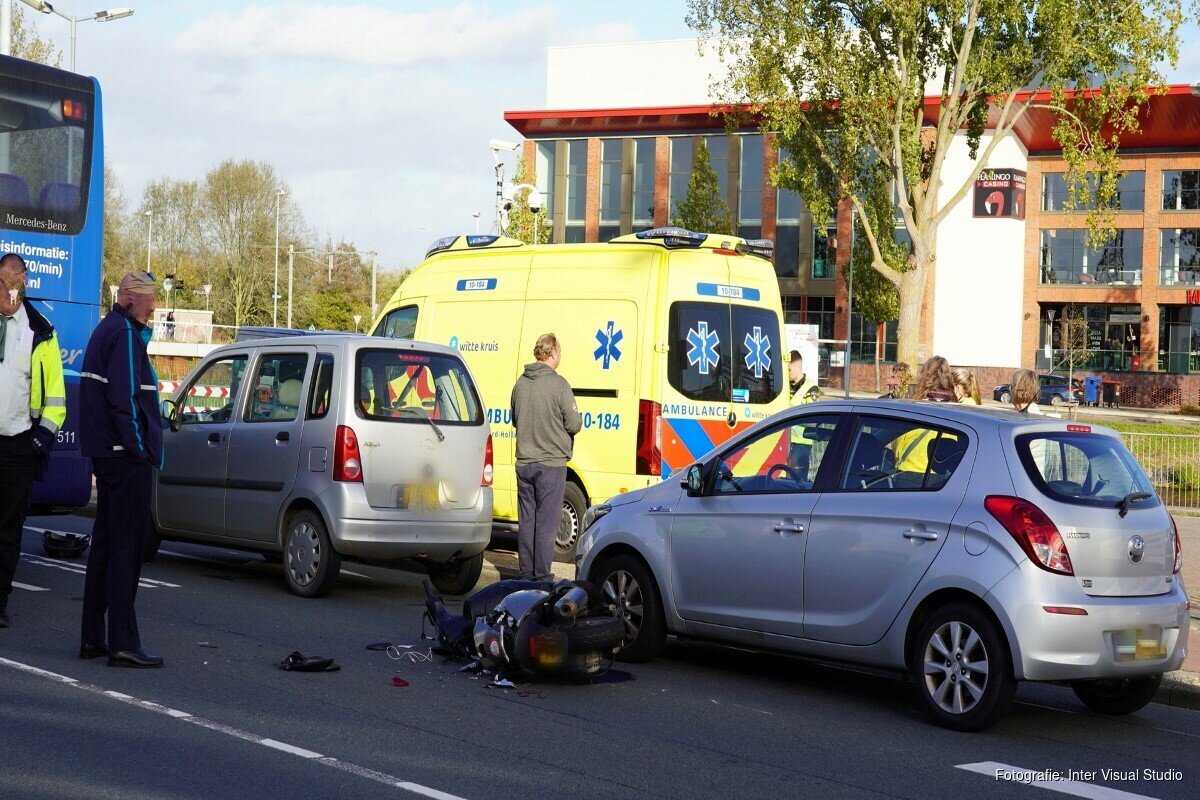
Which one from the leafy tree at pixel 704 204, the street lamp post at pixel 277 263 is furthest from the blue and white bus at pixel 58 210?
the street lamp post at pixel 277 263

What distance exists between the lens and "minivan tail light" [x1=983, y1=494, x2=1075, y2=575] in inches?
269

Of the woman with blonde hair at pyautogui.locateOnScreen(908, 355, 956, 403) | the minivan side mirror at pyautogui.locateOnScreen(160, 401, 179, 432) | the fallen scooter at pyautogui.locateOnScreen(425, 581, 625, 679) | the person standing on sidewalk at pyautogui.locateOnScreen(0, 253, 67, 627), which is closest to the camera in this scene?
the fallen scooter at pyautogui.locateOnScreen(425, 581, 625, 679)

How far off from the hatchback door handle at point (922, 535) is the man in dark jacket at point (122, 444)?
161 inches

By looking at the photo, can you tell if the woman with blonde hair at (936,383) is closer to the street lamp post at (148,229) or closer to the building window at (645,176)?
the building window at (645,176)

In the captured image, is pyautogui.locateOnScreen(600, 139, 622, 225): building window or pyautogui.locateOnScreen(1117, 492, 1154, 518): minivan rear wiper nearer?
pyautogui.locateOnScreen(1117, 492, 1154, 518): minivan rear wiper

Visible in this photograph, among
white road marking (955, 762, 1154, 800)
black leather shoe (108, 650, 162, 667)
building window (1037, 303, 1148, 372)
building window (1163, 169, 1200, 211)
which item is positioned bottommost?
white road marking (955, 762, 1154, 800)

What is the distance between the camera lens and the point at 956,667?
7.05 meters

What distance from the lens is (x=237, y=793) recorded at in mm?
5371

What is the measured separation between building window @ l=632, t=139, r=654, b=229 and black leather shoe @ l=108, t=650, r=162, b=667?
6162 cm

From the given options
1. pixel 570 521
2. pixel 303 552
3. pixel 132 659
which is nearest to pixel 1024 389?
pixel 570 521

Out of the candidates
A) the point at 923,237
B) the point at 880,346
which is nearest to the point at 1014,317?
the point at 880,346

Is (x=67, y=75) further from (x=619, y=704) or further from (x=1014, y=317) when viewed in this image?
(x=1014, y=317)

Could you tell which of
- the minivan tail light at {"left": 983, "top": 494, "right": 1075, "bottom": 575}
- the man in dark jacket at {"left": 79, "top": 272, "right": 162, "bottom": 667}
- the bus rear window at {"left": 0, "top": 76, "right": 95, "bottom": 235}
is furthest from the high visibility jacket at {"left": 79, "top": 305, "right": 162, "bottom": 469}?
the minivan tail light at {"left": 983, "top": 494, "right": 1075, "bottom": 575}

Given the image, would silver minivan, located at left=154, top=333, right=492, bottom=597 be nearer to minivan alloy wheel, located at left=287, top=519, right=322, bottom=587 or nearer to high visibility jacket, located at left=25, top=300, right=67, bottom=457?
minivan alloy wheel, located at left=287, top=519, right=322, bottom=587
